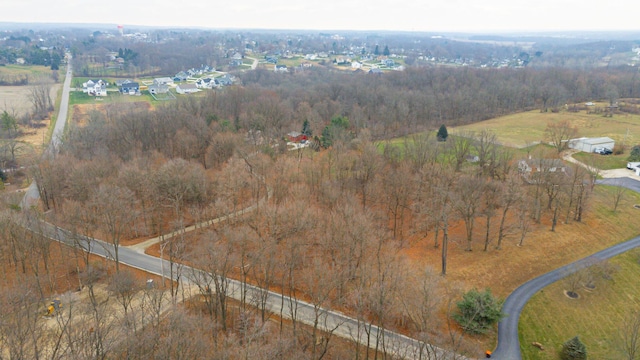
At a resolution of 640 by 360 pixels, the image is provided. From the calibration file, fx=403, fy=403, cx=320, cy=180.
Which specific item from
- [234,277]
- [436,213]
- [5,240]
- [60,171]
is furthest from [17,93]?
[436,213]

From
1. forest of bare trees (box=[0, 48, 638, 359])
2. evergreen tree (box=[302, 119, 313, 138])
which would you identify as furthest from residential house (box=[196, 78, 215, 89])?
evergreen tree (box=[302, 119, 313, 138])

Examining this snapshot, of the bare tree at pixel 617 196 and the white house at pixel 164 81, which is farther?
the white house at pixel 164 81

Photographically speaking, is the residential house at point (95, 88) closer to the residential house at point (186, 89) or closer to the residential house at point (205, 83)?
the residential house at point (186, 89)

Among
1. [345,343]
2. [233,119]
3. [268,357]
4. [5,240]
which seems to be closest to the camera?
[268,357]

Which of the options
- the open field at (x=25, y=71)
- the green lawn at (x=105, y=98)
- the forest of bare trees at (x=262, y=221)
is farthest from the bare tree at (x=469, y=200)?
the open field at (x=25, y=71)

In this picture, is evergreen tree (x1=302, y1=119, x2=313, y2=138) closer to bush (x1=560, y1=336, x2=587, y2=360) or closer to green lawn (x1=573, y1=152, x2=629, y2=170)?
green lawn (x1=573, y1=152, x2=629, y2=170)

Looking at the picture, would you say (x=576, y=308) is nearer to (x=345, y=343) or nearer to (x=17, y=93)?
(x=345, y=343)

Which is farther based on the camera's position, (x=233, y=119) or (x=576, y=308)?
(x=233, y=119)
